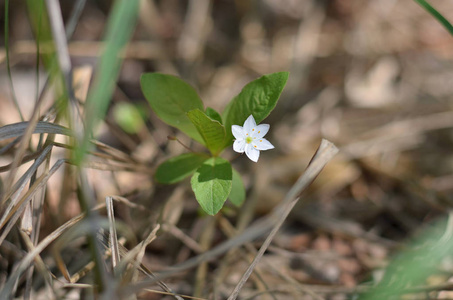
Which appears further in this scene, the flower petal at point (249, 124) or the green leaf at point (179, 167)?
the green leaf at point (179, 167)

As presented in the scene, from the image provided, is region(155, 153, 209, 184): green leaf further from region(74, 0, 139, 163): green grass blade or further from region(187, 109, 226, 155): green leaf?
region(74, 0, 139, 163): green grass blade

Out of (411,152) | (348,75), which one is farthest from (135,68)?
(411,152)

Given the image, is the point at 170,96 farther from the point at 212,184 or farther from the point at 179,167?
the point at 212,184

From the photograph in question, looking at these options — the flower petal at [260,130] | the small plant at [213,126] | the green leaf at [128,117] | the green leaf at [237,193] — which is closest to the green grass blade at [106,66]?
the small plant at [213,126]

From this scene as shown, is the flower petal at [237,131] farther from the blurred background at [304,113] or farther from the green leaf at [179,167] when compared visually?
the blurred background at [304,113]

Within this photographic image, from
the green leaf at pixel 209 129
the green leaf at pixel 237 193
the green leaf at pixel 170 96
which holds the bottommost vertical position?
the green leaf at pixel 237 193

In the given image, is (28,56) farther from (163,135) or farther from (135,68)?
(163,135)
